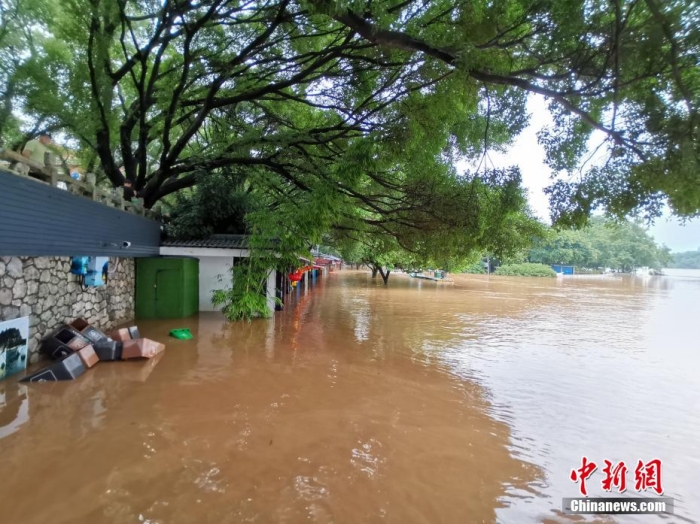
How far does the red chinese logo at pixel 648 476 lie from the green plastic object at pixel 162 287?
11059 mm

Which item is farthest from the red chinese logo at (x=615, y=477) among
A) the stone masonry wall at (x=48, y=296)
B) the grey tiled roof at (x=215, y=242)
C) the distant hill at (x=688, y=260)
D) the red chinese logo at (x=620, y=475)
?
the distant hill at (x=688, y=260)

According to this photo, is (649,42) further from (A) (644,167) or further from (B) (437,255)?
(B) (437,255)

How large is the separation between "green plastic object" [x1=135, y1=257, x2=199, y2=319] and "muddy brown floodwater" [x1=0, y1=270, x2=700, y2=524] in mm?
1919

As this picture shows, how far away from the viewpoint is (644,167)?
4.44m

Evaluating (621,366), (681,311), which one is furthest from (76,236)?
(681,311)

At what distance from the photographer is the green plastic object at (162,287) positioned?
35.2ft

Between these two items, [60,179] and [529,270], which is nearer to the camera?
[60,179]

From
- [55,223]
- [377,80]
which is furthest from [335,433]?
[377,80]

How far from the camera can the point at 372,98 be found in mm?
8492

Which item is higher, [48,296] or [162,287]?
[48,296]

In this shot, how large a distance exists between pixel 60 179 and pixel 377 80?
711 centimetres

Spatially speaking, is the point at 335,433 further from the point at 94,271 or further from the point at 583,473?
the point at 94,271

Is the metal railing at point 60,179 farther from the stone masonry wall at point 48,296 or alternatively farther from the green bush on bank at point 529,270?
the green bush on bank at point 529,270

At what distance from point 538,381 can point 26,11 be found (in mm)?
14958
